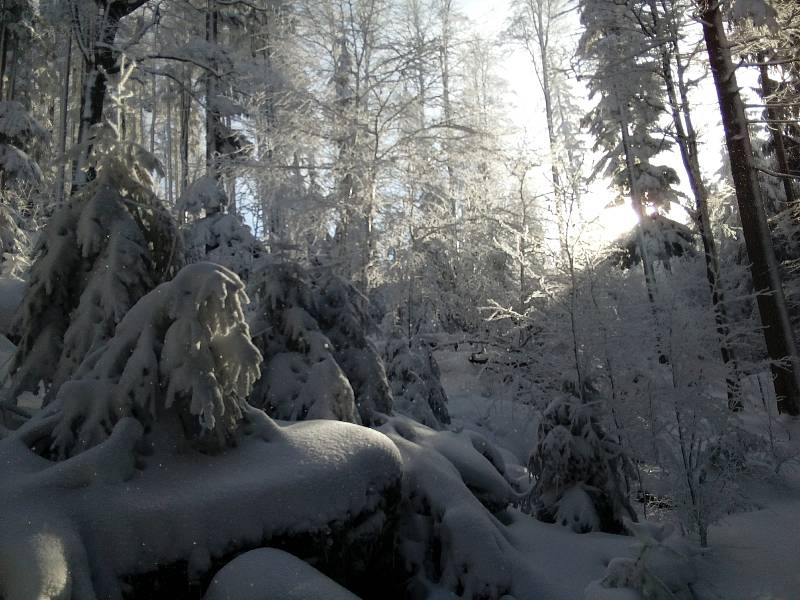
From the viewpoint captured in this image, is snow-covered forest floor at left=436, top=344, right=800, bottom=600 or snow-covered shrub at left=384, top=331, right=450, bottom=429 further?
snow-covered shrub at left=384, top=331, right=450, bottom=429

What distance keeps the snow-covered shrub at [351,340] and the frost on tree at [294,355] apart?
275 mm

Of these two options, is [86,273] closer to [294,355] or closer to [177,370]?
[294,355]

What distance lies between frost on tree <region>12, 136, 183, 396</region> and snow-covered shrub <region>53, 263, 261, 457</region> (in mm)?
1239

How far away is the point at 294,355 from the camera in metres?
5.71

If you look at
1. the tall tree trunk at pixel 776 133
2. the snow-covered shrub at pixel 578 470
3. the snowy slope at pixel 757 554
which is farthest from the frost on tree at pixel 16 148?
the tall tree trunk at pixel 776 133

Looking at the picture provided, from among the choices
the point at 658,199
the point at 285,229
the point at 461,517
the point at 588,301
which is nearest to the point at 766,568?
the point at 461,517

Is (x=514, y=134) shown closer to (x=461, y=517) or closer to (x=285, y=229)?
(x=285, y=229)

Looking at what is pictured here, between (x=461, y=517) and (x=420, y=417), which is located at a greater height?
(x=420, y=417)

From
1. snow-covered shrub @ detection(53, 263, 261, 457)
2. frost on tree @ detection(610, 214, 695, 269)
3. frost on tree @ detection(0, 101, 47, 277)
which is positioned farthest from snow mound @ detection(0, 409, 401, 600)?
frost on tree @ detection(0, 101, 47, 277)

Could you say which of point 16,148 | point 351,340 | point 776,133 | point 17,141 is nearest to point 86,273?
point 351,340

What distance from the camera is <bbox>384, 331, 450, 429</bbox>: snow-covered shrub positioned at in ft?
27.6

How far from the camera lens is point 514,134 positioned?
35.7ft

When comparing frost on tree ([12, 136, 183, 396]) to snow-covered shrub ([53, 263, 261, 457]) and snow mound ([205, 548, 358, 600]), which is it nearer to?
snow-covered shrub ([53, 263, 261, 457])

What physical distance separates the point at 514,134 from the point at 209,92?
7406 millimetres
